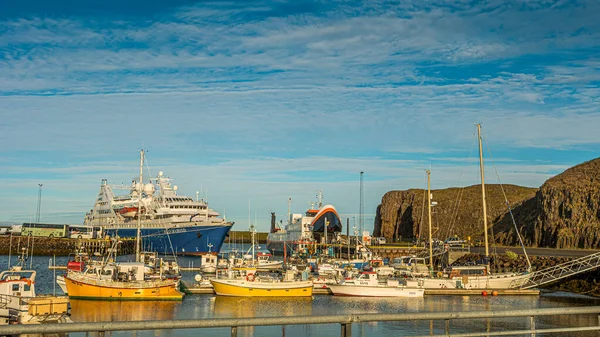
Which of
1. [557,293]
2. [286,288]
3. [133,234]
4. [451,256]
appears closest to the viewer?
[286,288]

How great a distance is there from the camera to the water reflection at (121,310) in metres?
35.5

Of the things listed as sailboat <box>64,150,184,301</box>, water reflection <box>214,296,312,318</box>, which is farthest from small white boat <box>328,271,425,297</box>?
sailboat <box>64,150,184,301</box>

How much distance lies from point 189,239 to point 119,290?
62260 mm

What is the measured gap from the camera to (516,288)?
51.4m

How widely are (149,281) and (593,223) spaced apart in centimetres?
5798

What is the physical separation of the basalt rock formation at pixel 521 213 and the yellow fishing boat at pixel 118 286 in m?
44.1

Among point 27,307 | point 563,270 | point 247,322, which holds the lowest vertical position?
point 27,307

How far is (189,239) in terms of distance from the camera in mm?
104562

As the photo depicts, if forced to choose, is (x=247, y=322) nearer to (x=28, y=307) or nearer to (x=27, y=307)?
(x=28, y=307)

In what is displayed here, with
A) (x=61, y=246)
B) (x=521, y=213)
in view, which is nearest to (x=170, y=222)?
(x=61, y=246)

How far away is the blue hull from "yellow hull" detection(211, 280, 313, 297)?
185 ft

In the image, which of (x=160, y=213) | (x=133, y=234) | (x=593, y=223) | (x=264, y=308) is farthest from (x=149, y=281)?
(x=133, y=234)

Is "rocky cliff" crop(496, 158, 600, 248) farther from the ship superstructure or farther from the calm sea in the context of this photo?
the ship superstructure

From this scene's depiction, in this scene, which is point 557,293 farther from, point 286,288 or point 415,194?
point 415,194
